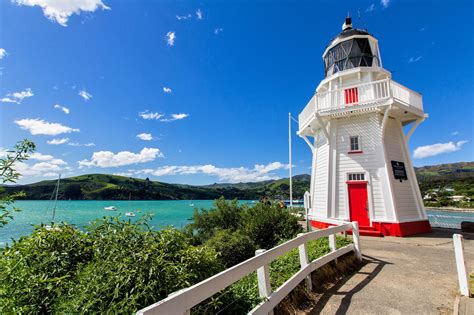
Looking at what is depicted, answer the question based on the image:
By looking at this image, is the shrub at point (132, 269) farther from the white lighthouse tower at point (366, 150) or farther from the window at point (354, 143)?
the window at point (354, 143)

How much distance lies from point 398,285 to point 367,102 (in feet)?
30.1

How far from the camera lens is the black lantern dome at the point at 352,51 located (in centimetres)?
1388

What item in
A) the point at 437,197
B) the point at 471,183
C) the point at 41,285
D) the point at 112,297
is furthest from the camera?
the point at 471,183

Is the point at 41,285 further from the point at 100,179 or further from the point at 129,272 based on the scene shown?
the point at 100,179

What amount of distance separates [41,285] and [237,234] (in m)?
8.26

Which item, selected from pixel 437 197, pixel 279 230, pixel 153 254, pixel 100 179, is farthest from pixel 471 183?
pixel 100 179

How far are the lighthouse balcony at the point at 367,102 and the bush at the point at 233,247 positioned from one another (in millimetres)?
7244

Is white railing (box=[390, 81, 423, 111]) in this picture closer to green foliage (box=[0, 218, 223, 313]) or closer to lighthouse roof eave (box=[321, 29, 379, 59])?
lighthouse roof eave (box=[321, 29, 379, 59])

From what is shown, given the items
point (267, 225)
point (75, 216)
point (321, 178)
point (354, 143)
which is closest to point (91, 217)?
point (75, 216)

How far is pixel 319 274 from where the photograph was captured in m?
5.04

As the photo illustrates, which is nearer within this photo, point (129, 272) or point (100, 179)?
point (129, 272)

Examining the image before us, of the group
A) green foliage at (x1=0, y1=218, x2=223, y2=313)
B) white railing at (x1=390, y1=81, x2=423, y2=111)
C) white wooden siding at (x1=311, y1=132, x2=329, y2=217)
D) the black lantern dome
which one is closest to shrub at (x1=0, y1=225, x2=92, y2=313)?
green foliage at (x1=0, y1=218, x2=223, y2=313)

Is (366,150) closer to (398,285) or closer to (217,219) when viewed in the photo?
(398,285)

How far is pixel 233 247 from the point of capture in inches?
359
